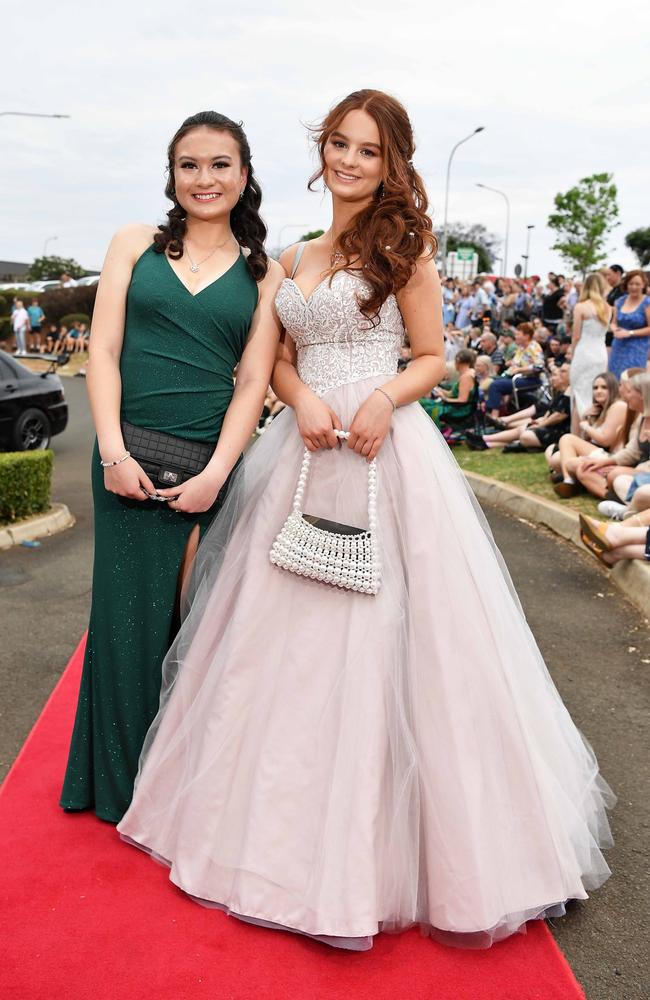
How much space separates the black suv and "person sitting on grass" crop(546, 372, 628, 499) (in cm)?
628

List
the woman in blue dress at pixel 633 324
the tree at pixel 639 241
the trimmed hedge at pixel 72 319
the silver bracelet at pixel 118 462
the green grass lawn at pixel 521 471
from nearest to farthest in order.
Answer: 1. the silver bracelet at pixel 118 462
2. the green grass lawn at pixel 521 471
3. the woman in blue dress at pixel 633 324
4. the trimmed hedge at pixel 72 319
5. the tree at pixel 639 241

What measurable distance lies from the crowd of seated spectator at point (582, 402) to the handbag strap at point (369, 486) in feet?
13.4

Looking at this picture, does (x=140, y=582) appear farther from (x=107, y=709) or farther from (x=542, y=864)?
(x=542, y=864)

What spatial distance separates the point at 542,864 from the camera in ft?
9.02

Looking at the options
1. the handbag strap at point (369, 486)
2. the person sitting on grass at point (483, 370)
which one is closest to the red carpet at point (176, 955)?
the handbag strap at point (369, 486)

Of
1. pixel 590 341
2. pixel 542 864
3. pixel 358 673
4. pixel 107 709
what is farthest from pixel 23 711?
pixel 590 341

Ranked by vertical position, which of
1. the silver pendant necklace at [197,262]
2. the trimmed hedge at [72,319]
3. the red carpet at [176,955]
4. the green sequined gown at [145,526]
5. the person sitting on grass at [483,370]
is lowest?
the trimmed hedge at [72,319]

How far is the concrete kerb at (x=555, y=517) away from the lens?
6289mm

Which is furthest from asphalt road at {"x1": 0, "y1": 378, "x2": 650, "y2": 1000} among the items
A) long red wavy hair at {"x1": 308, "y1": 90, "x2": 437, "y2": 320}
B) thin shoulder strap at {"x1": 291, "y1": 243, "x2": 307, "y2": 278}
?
thin shoulder strap at {"x1": 291, "y1": 243, "x2": 307, "y2": 278}

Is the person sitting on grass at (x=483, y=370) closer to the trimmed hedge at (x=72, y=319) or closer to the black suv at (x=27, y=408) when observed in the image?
the black suv at (x=27, y=408)

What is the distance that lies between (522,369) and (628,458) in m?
6.19

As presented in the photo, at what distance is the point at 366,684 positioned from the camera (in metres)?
2.72

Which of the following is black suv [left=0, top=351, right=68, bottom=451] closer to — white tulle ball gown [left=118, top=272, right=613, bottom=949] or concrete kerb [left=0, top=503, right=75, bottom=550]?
concrete kerb [left=0, top=503, right=75, bottom=550]

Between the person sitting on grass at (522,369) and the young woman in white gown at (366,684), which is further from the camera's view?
the person sitting on grass at (522,369)
